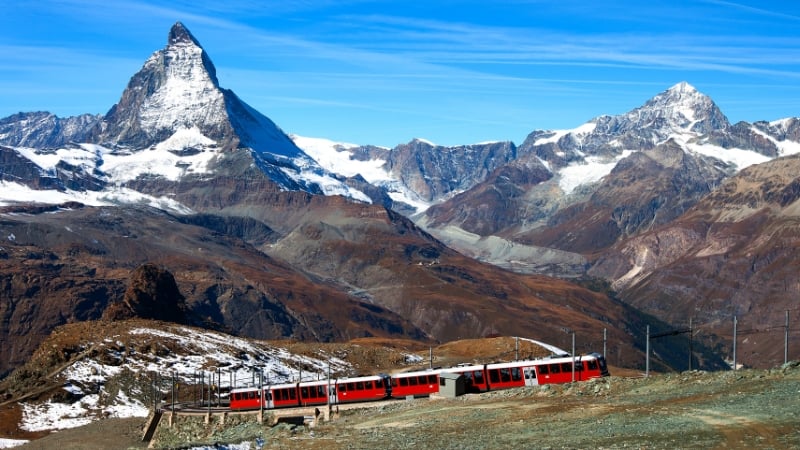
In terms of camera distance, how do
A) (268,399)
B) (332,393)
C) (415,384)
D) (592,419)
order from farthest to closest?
(268,399), (332,393), (415,384), (592,419)

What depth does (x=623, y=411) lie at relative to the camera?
62375mm

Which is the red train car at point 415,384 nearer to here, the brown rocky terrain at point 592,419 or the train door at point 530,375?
the brown rocky terrain at point 592,419

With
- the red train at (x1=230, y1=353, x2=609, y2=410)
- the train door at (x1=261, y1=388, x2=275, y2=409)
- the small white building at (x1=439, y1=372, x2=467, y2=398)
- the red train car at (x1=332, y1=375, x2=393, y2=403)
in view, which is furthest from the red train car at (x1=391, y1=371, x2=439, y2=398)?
the train door at (x1=261, y1=388, x2=275, y2=409)

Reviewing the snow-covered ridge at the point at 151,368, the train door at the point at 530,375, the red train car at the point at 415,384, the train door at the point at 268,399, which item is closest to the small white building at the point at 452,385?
the red train car at the point at 415,384

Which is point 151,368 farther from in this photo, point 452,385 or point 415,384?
point 452,385

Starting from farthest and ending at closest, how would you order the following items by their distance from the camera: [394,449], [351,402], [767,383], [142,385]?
1. [142,385]
2. [351,402]
3. [767,383]
4. [394,449]

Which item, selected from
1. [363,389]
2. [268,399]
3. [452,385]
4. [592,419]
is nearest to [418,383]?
[363,389]

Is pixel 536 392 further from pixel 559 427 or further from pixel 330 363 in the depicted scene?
pixel 330 363

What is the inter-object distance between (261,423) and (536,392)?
26166 mm

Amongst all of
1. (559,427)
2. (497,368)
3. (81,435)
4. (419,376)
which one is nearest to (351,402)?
(419,376)

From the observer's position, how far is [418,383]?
94938 millimetres

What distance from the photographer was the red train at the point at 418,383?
90.4 meters

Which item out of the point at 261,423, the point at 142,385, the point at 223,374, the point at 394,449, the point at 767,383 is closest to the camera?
the point at 394,449

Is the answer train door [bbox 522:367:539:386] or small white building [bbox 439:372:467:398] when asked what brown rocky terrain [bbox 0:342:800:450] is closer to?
small white building [bbox 439:372:467:398]
